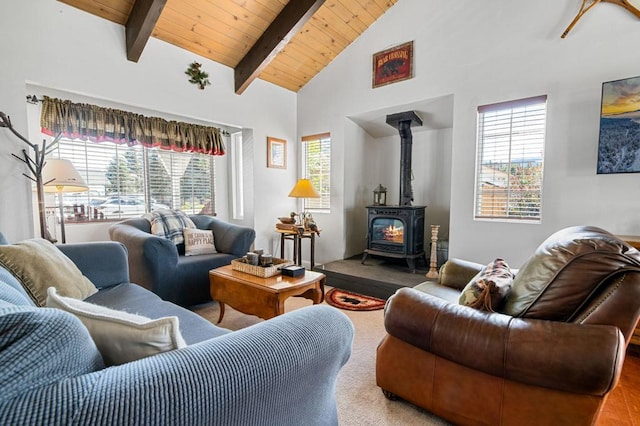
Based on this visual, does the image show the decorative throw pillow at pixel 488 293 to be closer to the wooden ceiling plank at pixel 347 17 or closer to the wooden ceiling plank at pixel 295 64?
the wooden ceiling plank at pixel 347 17

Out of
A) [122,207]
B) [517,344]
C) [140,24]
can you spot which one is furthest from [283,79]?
[517,344]

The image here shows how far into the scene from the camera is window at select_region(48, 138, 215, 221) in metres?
2.98

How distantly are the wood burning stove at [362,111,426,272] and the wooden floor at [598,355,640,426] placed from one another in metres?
1.81

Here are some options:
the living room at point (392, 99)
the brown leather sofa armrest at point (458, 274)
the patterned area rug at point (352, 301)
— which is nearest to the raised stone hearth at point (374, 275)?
the patterned area rug at point (352, 301)

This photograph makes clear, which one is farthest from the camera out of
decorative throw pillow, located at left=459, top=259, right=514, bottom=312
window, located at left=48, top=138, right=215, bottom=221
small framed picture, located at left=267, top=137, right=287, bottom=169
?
small framed picture, located at left=267, top=137, right=287, bottom=169

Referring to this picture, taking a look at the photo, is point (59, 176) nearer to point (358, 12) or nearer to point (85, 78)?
point (85, 78)

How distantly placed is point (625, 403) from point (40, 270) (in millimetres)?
3108

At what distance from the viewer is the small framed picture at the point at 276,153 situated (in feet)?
13.5

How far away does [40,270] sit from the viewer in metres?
1.42

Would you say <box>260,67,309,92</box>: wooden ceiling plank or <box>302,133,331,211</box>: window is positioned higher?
<box>260,67,309,92</box>: wooden ceiling plank

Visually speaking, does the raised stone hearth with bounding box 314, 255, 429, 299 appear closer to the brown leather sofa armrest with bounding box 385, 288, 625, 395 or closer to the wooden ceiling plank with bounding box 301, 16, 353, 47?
the brown leather sofa armrest with bounding box 385, 288, 625, 395

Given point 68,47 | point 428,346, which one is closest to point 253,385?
point 428,346

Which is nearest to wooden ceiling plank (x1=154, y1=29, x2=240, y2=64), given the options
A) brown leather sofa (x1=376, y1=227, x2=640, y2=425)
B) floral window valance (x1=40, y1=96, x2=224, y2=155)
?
floral window valance (x1=40, y1=96, x2=224, y2=155)

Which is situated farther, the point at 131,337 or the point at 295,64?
the point at 295,64
